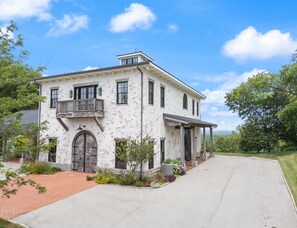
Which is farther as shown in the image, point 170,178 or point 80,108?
point 80,108

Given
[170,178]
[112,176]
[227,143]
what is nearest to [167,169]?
[170,178]

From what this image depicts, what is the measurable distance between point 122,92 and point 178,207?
8288mm

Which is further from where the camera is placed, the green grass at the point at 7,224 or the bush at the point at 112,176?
the bush at the point at 112,176

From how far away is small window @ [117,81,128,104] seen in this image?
51.0 feet

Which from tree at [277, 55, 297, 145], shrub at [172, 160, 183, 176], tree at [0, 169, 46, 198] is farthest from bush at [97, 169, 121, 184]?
tree at [277, 55, 297, 145]

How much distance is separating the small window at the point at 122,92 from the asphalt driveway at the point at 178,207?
17.8ft

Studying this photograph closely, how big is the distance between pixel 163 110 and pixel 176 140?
3.61 meters

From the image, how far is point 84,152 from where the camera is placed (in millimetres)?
16922

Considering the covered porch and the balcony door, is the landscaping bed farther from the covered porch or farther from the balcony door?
the balcony door

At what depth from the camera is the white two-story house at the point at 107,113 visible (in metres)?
15.2

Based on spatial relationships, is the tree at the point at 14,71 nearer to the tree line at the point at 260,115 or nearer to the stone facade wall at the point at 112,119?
the stone facade wall at the point at 112,119

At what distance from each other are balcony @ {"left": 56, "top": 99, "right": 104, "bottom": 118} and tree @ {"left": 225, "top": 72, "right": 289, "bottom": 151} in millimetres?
22001

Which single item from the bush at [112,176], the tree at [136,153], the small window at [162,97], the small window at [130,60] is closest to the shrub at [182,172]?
the tree at [136,153]

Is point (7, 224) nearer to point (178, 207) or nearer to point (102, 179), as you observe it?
point (178, 207)
